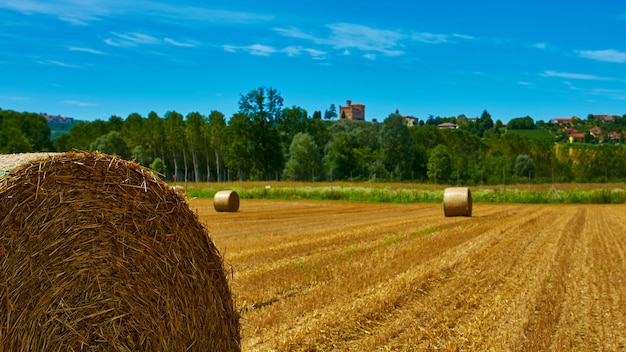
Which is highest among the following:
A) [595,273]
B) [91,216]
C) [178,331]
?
[91,216]

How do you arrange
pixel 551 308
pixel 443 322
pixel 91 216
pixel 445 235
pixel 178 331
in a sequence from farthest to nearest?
pixel 445 235, pixel 551 308, pixel 443 322, pixel 178 331, pixel 91 216

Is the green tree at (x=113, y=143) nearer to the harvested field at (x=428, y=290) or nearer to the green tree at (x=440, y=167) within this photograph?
the green tree at (x=440, y=167)

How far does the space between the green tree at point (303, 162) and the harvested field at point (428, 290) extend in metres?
63.6

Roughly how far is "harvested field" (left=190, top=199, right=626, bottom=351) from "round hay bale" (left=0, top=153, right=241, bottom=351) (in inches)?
29.0

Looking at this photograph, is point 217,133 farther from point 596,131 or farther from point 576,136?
point 596,131

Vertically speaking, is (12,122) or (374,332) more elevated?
(12,122)

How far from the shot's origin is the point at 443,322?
744cm

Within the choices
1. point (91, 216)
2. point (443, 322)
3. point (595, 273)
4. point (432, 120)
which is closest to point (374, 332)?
point (443, 322)

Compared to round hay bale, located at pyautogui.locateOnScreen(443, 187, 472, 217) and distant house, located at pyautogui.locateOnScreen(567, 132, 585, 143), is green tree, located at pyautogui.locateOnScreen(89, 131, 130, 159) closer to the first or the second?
round hay bale, located at pyautogui.locateOnScreen(443, 187, 472, 217)

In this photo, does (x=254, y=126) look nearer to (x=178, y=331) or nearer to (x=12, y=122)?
(x=12, y=122)

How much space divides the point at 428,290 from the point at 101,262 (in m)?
5.71

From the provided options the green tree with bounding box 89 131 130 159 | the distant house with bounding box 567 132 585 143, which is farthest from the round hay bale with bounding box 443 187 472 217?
the distant house with bounding box 567 132 585 143

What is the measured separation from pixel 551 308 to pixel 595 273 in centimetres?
336

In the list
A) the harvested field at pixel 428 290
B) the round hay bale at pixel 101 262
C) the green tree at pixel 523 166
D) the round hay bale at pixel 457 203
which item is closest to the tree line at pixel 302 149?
the green tree at pixel 523 166
